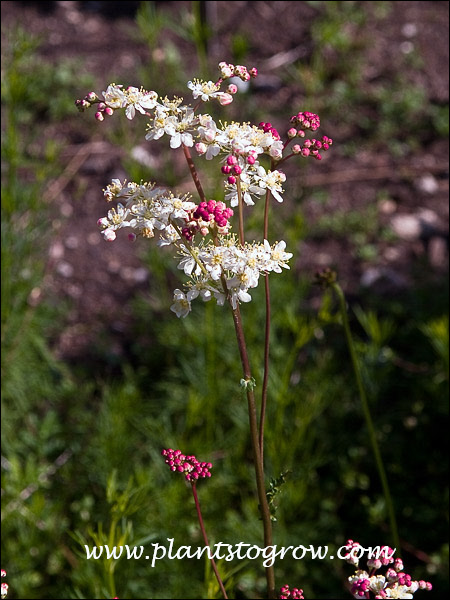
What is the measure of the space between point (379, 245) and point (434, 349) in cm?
93

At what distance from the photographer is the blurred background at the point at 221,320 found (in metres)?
3.02

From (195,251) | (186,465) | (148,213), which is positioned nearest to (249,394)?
(186,465)

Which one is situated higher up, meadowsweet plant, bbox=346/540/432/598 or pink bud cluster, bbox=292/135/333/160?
pink bud cluster, bbox=292/135/333/160

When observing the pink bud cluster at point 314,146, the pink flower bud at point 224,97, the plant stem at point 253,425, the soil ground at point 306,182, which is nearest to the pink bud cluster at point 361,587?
the plant stem at point 253,425

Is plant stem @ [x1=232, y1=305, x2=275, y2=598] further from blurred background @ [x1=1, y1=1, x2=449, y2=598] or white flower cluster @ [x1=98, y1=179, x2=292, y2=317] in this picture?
blurred background @ [x1=1, y1=1, x2=449, y2=598]

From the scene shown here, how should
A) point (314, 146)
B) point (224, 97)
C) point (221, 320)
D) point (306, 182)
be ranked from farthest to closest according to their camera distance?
point (306, 182) → point (221, 320) → point (314, 146) → point (224, 97)

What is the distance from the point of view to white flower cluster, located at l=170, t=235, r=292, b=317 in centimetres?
164

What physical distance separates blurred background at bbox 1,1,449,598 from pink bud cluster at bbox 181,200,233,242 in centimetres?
90

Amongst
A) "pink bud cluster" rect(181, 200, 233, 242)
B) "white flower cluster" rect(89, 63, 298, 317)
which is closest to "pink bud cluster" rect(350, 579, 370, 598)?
"white flower cluster" rect(89, 63, 298, 317)

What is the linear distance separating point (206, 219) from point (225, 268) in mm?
108

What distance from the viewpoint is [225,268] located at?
1638mm

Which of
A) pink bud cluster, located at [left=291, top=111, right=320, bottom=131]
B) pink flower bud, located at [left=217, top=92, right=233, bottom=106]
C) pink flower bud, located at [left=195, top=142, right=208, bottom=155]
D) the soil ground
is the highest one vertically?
the soil ground

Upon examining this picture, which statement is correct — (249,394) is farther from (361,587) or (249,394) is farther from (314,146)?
(314,146)

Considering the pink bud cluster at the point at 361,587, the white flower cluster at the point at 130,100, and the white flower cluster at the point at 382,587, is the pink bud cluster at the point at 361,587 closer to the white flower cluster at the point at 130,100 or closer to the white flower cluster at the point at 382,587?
the white flower cluster at the point at 382,587
